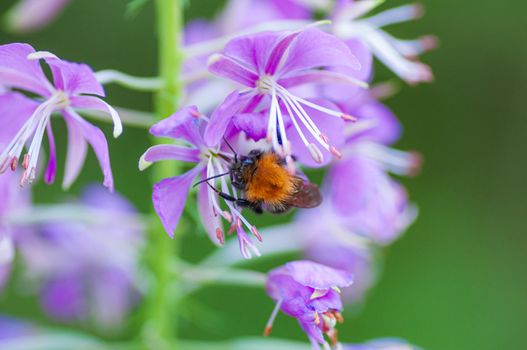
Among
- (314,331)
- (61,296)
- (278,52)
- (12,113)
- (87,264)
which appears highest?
(278,52)

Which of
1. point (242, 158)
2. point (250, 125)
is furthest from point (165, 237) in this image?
point (250, 125)

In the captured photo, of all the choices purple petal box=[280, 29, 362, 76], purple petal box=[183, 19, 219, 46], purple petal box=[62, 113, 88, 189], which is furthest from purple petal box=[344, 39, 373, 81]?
purple petal box=[183, 19, 219, 46]

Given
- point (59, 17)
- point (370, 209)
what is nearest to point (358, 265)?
point (370, 209)

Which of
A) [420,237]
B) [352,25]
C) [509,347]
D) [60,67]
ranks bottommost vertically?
[509,347]

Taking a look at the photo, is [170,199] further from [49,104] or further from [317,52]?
[317,52]

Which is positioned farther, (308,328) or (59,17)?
(59,17)

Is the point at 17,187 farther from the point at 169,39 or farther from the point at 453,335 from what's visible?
the point at 453,335

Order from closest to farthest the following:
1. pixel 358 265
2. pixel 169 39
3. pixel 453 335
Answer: pixel 169 39, pixel 358 265, pixel 453 335

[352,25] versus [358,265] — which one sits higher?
[352,25]
